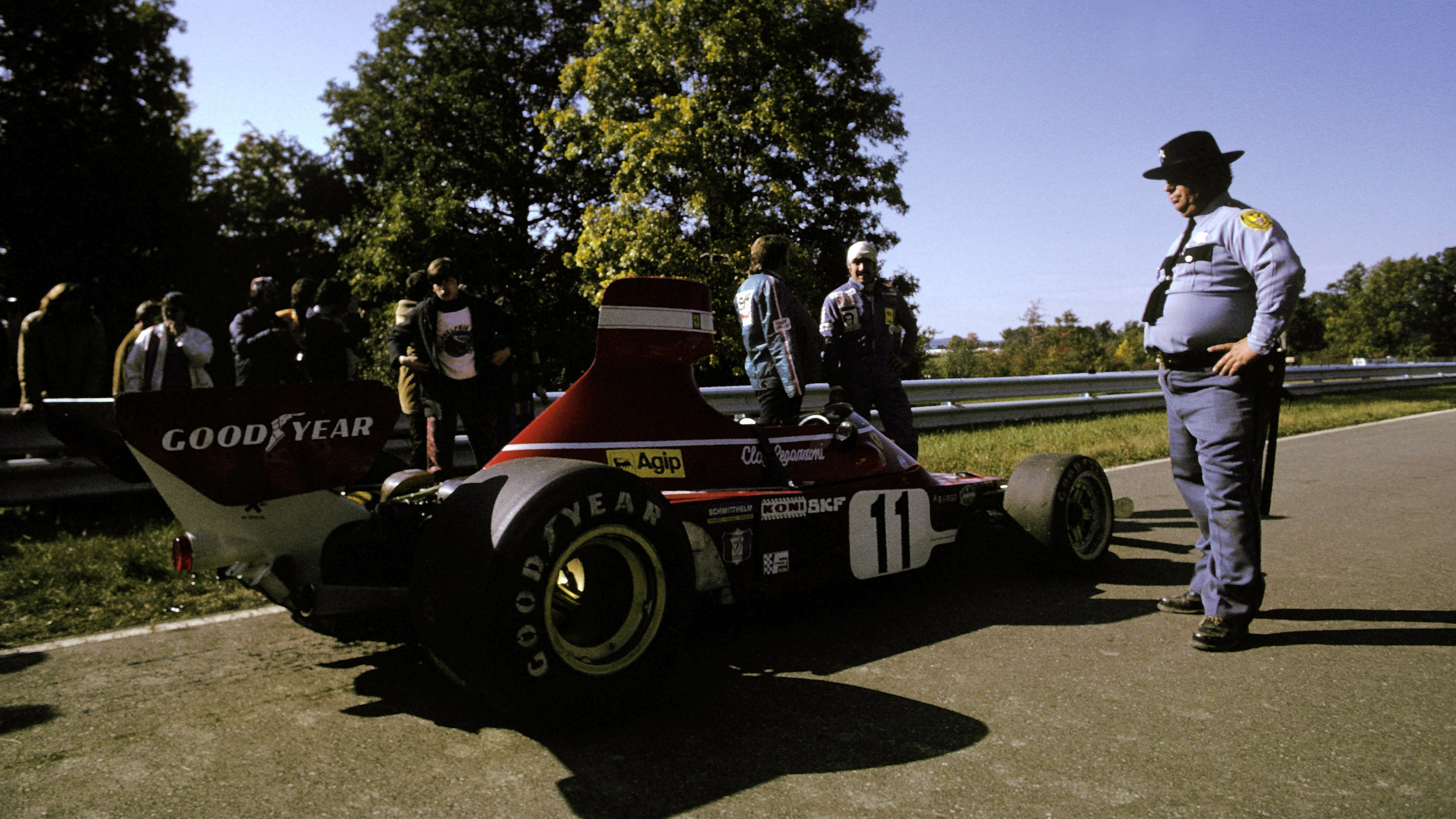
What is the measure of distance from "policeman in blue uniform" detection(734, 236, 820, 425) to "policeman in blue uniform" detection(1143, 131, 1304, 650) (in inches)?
77.1

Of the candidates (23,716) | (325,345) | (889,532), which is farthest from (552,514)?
(325,345)

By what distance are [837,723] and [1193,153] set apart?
2.65m

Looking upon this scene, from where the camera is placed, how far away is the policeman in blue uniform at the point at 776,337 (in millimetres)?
5336

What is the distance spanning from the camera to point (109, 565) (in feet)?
15.2

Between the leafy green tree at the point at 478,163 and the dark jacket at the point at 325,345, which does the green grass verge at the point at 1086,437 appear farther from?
the leafy green tree at the point at 478,163

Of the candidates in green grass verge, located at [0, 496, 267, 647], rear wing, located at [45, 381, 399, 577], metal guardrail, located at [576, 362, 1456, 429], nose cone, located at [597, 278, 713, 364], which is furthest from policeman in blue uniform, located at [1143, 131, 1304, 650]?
metal guardrail, located at [576, 362, 1456, 429]

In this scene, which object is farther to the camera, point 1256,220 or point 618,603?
point 1256,220

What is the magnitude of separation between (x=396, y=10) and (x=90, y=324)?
89.2ft

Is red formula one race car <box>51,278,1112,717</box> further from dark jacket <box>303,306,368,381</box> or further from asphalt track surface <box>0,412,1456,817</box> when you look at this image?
dark jacket <box>303,306,368,381</box>

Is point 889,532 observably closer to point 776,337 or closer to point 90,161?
point 776,337

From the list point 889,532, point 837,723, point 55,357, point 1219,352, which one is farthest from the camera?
point 55,357

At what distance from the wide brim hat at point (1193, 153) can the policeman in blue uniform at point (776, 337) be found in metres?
2.03

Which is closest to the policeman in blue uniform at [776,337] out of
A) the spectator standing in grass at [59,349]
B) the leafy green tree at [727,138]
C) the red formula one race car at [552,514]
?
the red formula one race car at [552,514]

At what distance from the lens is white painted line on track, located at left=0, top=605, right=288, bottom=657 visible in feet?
11.3
